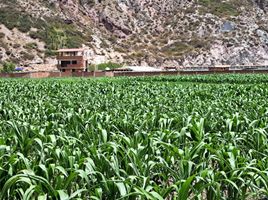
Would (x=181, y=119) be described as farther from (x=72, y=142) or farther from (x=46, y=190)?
(x=46, y=190)

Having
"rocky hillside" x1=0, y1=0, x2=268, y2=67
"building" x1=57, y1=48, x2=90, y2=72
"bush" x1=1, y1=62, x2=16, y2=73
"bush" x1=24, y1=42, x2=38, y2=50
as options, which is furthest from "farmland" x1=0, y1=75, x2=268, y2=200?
"rocky hillside" x1=0, y1=0, x2=268, y2=67

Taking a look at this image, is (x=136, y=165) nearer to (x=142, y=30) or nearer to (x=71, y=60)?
(x=71, y=60)

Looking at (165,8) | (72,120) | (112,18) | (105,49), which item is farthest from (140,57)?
(72,120)

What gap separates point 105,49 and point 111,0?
1721 cm

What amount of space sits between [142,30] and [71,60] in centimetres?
2845

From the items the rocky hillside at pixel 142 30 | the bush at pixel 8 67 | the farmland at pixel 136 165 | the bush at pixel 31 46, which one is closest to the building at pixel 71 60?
the rocky hillside at pixel 142 30

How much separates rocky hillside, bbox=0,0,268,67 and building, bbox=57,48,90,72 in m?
5.15

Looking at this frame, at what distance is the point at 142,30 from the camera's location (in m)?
110

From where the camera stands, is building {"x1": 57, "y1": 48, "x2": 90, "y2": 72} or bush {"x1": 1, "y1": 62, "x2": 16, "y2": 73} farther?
building {"x1": 57, "y1": 48, "x2": 90, "y2": 72}

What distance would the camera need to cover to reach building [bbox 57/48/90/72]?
286ft

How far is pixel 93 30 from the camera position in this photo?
105938 mm

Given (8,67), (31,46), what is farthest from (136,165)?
(31,46)

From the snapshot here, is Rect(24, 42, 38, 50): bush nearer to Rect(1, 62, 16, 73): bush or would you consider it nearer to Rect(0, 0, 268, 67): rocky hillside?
Rect(0, 0, 268, 67): rocky hillside

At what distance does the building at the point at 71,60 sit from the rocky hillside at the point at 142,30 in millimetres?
5154
